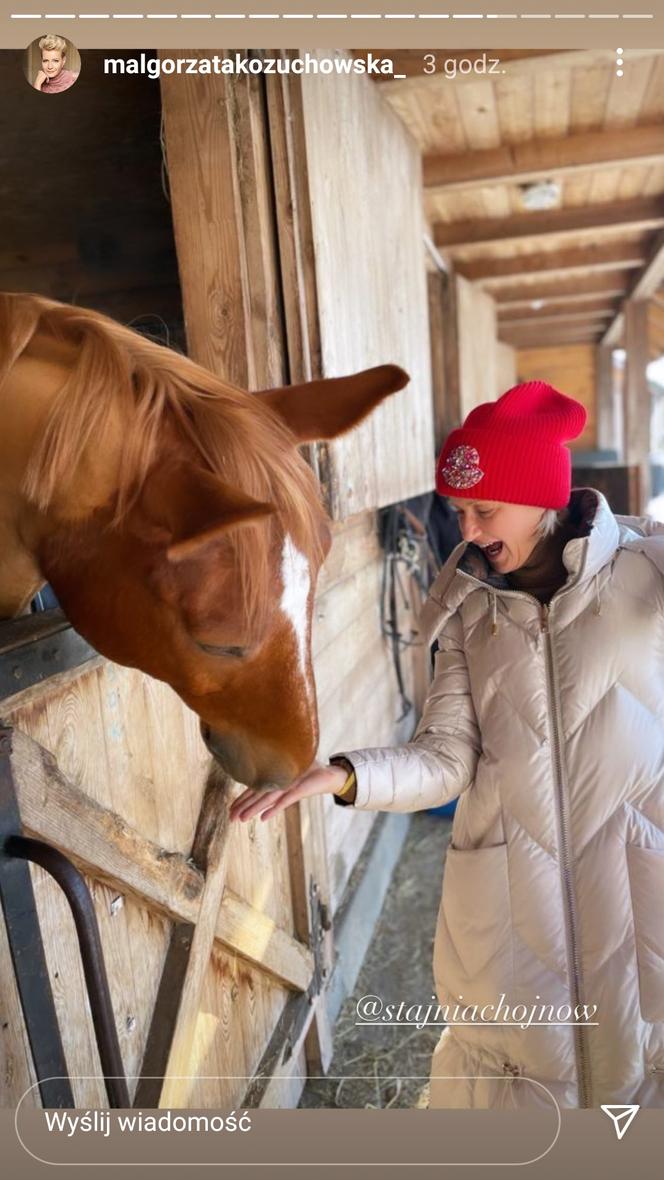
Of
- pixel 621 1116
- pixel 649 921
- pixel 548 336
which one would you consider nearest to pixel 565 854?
pixel 649 921

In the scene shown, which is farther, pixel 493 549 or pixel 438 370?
pixel 438 370

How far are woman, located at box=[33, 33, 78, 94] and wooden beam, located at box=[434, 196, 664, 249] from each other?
3327 millimetres

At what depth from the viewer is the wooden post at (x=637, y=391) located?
5.06 meters

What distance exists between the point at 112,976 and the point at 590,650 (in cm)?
91

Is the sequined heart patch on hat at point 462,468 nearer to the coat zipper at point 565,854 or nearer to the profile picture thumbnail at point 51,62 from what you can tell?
the coat zipper at point 565,854

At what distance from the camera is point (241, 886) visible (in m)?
1.74

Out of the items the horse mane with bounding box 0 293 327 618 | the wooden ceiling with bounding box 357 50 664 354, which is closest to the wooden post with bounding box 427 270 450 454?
the wooden ceiling with bounding box 357 50 664 354

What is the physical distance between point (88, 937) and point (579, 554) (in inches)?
31.3

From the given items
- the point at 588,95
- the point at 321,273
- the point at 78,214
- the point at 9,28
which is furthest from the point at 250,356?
the point at 588,95

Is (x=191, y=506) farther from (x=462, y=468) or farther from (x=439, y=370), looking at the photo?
(x=439, y=370)

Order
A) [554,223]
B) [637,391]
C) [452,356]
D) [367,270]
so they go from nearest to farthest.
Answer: [367,270], [554,223], [452,356], [637,391]

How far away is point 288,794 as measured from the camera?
112cm

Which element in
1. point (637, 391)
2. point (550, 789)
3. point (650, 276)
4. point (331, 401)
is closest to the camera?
point (331, 401)

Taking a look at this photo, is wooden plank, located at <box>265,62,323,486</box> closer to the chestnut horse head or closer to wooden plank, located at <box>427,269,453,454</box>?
the chestnut horse head
